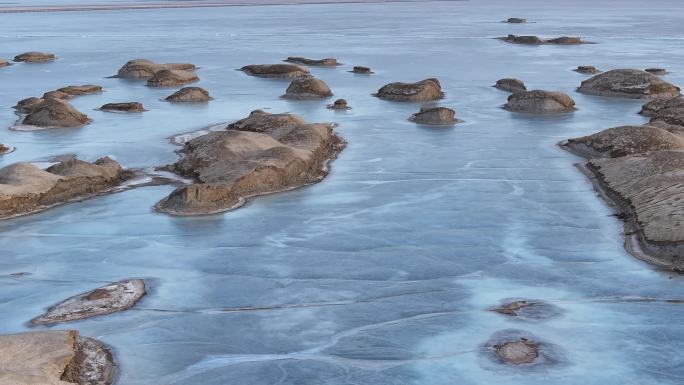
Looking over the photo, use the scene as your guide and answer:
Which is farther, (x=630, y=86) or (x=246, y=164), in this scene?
(x=630, y=86)

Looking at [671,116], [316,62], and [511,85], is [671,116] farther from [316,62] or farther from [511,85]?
[316,62]

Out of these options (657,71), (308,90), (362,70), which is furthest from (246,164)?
(657,71)

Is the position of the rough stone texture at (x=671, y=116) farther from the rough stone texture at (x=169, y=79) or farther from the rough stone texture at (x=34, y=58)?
the rough stone texture at (x=34, y=58)

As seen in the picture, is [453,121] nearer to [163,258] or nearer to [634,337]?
[163,258]

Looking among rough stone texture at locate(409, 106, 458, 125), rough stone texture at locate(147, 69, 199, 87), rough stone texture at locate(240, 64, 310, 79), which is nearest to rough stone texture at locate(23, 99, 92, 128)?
rough stone texture at locate(147, 69, 199, 87)

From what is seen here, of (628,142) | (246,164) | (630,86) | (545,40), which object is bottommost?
(545,40)

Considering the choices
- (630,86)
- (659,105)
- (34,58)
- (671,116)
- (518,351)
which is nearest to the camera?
(518,351)

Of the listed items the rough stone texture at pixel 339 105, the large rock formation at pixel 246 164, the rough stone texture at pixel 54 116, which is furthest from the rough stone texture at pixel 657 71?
the rough stone texture at pixel 54 116
